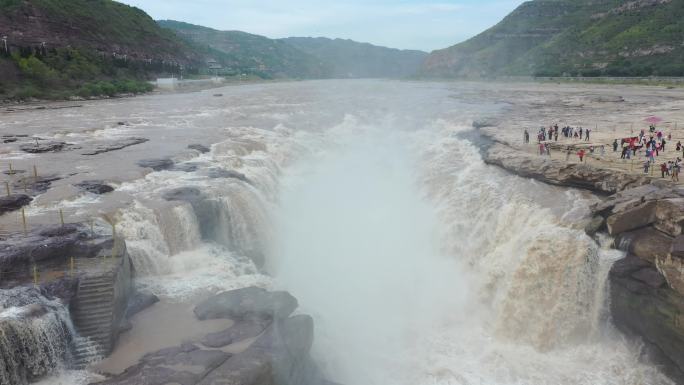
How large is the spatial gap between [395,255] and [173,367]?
11594 millimetres

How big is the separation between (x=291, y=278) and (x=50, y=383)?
368 inches

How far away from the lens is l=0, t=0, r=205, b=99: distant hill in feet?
182

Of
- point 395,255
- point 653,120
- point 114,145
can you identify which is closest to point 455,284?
point 395,255

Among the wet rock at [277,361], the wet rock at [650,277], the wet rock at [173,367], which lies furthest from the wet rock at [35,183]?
the wet rock at [650,277]

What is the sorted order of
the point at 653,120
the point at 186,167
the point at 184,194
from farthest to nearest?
the point at 653,120, the point at 186,167, the point at 184,194

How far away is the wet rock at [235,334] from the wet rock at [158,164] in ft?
42.2

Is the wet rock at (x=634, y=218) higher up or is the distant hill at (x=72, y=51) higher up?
the distant hill at (x=72, y=51)

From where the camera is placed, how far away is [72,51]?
66500 mm

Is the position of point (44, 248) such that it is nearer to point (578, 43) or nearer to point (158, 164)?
point (158, 164)

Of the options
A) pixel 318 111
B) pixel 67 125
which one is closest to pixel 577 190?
pixel 67 125

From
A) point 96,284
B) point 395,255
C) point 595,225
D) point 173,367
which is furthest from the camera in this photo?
point 395,255

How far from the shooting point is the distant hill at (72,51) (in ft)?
182

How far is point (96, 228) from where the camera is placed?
15.0 m

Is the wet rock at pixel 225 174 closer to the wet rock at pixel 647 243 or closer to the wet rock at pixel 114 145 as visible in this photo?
the wet rock at pixel 114 145
